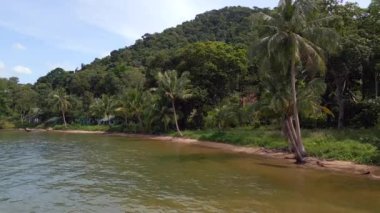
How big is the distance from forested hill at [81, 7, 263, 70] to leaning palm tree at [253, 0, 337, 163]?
3166 inches

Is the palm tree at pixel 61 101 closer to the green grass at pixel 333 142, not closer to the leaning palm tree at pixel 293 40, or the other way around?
the green grass at pixel 333 142

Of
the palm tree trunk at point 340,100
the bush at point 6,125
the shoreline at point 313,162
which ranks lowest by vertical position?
the shoreline at point 313,162

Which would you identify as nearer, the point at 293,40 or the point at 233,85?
the point at 293,40

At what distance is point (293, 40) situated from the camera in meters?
→ 31.6

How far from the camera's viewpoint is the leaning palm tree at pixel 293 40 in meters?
31.9

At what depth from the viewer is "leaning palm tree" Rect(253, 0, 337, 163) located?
105ft

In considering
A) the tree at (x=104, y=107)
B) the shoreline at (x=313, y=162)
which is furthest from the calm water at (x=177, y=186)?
the tree at (x=104, y=107)

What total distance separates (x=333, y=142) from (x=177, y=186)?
16730 millimetres

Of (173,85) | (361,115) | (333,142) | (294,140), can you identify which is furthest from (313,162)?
(173,85)

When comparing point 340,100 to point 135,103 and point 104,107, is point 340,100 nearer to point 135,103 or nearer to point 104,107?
point 135,103

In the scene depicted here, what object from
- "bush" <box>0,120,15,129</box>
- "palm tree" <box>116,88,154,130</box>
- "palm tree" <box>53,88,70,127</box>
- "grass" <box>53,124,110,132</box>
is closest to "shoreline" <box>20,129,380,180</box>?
"palm tree" <box>116,88,154,130</box>

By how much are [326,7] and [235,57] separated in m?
20.0

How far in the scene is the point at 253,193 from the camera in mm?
22656

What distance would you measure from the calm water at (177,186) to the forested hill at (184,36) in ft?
273
